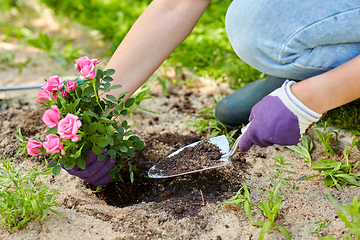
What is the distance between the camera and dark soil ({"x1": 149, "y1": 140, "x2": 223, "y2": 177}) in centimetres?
144

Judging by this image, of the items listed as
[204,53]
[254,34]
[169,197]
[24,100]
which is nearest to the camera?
[254,34]

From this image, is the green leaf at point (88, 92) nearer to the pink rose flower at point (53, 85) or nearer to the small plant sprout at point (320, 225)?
the pink rose flower at point (53, 85)

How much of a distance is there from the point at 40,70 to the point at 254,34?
204 centimetres

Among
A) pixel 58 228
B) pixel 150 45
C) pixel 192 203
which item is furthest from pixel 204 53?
pixel 58 228

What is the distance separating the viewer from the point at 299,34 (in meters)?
1.21

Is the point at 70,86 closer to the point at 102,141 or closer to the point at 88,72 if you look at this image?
the point at 88,72

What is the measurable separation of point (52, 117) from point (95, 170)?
0.33 meters

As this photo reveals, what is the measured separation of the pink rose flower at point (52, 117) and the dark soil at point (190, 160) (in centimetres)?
56

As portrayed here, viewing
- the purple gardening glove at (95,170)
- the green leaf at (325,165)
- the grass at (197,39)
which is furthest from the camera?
the grass at (197,39)

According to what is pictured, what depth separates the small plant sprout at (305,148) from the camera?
1.59 meters

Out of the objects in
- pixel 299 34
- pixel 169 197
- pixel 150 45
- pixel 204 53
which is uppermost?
pixel 299 34

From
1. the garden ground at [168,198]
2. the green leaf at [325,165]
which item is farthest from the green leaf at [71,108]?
the green leaf at [325,165]

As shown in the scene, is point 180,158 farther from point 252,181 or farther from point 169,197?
point 252,181

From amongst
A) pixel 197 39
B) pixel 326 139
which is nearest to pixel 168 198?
pixel 326 139
